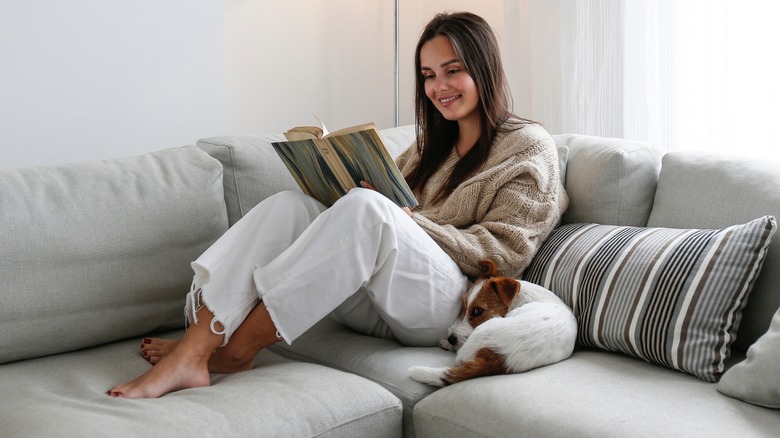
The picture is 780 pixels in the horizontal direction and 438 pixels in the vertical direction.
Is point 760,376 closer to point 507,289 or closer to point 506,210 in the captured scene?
point 507,289

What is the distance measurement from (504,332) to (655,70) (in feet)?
4.59

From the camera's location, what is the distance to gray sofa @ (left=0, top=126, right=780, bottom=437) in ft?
4.57

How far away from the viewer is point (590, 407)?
140cm

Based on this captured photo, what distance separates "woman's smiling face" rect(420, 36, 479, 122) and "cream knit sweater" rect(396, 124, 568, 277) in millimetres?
140

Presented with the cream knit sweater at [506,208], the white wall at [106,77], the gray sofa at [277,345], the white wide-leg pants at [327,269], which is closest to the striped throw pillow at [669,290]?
the gray sofa at [277,345]

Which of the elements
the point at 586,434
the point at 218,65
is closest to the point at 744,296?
the point at 586,434

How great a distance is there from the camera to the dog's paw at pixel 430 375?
63.0 inches

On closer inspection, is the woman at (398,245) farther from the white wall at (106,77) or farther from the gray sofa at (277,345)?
the white wall at (106,77)

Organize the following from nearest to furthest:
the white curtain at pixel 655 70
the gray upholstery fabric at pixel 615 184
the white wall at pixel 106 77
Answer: the gray upholstery fabric at pixel 615 184 → the white curtain at pixel 655 70 → the white wall at pixel 106 77

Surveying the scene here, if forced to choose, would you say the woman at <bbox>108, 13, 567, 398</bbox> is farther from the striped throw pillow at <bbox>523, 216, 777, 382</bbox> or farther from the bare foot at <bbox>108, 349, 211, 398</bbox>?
the striped throw pillow at <bbox>523, 216, 777, 382</bbox>

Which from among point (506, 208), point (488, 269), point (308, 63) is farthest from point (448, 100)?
point (308, 63)

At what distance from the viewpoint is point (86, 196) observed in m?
1.88

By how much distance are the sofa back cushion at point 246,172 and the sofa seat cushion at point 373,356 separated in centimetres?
39

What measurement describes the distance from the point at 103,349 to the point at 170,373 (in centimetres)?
38
